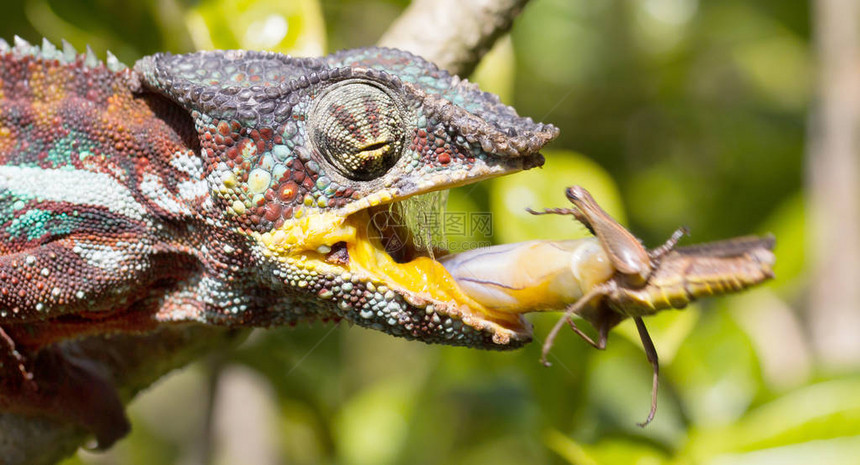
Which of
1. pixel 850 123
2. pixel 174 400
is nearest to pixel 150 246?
pixel 850 123

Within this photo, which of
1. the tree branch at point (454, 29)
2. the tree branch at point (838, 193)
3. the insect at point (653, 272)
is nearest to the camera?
the insect at point (653, 272)

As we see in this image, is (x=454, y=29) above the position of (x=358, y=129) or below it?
above

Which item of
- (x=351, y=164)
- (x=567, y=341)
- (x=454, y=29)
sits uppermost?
(x=454, y=29)

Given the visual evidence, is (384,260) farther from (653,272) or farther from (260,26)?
(260,26)

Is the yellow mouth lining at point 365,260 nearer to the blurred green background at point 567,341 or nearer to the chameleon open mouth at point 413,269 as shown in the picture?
the chameleon open mouth at point 413,269

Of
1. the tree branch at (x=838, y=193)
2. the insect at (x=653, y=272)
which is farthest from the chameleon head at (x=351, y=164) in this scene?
the tree branch at (x=838, y=193)

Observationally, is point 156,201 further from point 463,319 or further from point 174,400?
point 174,400

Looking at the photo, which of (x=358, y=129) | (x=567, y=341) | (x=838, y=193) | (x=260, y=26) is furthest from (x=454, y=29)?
(x=838, y=193)
